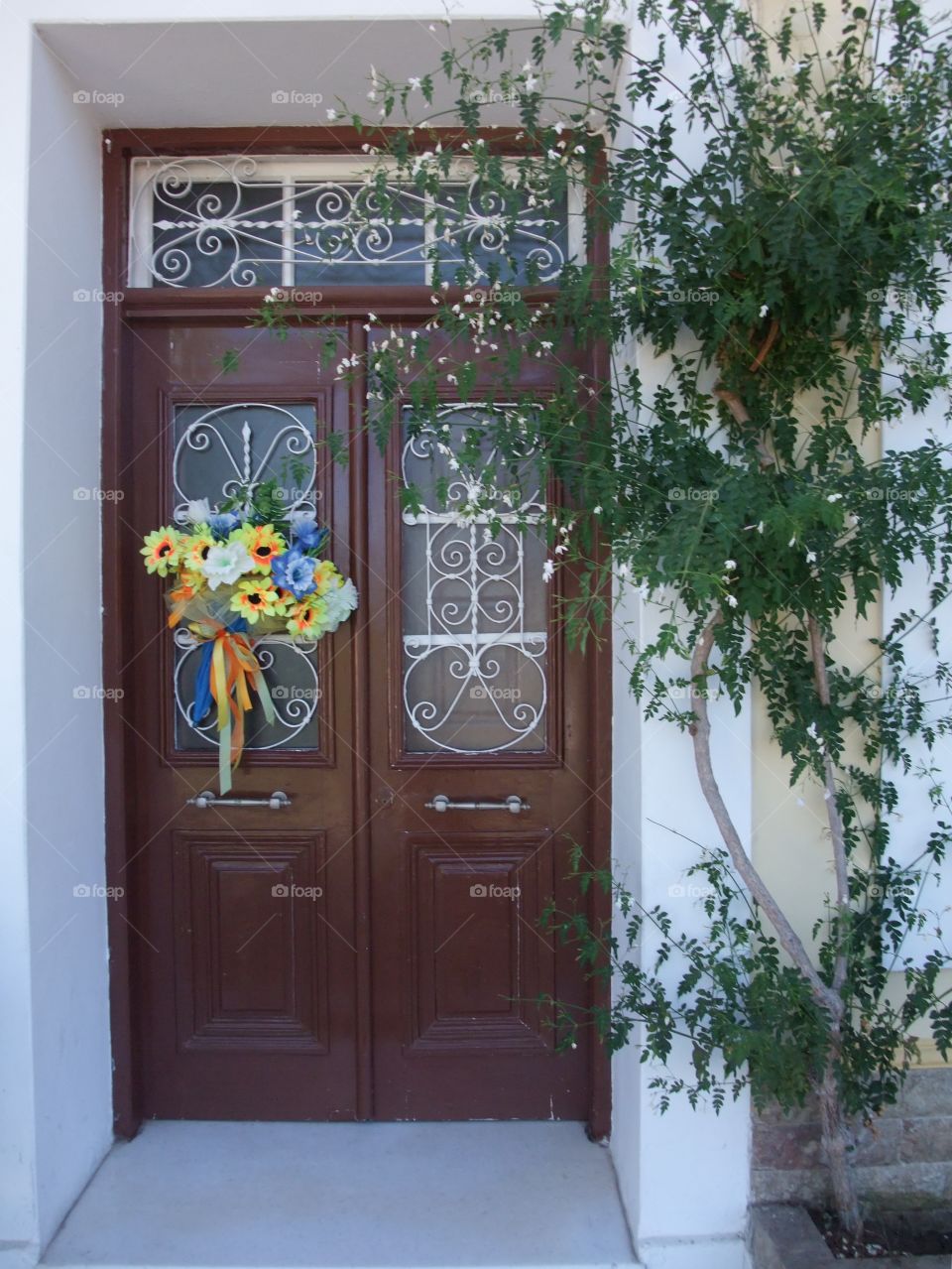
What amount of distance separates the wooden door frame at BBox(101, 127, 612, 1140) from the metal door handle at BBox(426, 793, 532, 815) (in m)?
0.23

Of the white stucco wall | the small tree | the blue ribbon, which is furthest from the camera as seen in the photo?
the blue ribbon

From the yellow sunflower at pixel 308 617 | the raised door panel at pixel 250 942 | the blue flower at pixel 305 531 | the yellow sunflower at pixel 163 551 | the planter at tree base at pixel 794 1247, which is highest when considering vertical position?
the blue flower at pixel 305 531

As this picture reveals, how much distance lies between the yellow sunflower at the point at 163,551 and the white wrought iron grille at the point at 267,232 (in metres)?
0.81

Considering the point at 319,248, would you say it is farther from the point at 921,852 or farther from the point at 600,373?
the point at 921,852

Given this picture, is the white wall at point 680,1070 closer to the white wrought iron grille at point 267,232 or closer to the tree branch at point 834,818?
the tree branch at point 834,818

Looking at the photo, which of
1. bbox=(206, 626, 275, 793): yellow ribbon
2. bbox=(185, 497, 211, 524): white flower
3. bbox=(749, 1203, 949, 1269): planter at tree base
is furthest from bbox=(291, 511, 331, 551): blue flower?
bbox=(749, 1203, 949, 1269): planter at tree base

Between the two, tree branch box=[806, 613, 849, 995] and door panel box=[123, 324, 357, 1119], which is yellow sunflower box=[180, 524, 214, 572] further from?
tree branch box=[806, 613, 849, 995]

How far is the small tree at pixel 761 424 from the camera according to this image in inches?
76.8

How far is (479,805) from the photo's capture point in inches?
111

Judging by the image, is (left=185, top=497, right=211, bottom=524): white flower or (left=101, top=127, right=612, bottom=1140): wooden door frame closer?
(left=185, top=497, right=211, bottom=524): white flower

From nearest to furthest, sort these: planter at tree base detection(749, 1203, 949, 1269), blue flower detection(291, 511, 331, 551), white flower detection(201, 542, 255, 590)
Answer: planter at tree base detection(749, 1203, 949, 1269), white flower detection(201, 542, 255, 590), blue flower detection(291, 511, 331, 551)

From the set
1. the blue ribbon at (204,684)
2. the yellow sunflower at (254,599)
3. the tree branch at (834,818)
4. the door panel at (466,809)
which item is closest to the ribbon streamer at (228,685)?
the blue ribbon at (204,684)

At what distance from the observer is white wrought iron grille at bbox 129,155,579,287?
9.13ft

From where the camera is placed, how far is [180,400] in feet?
9.28
